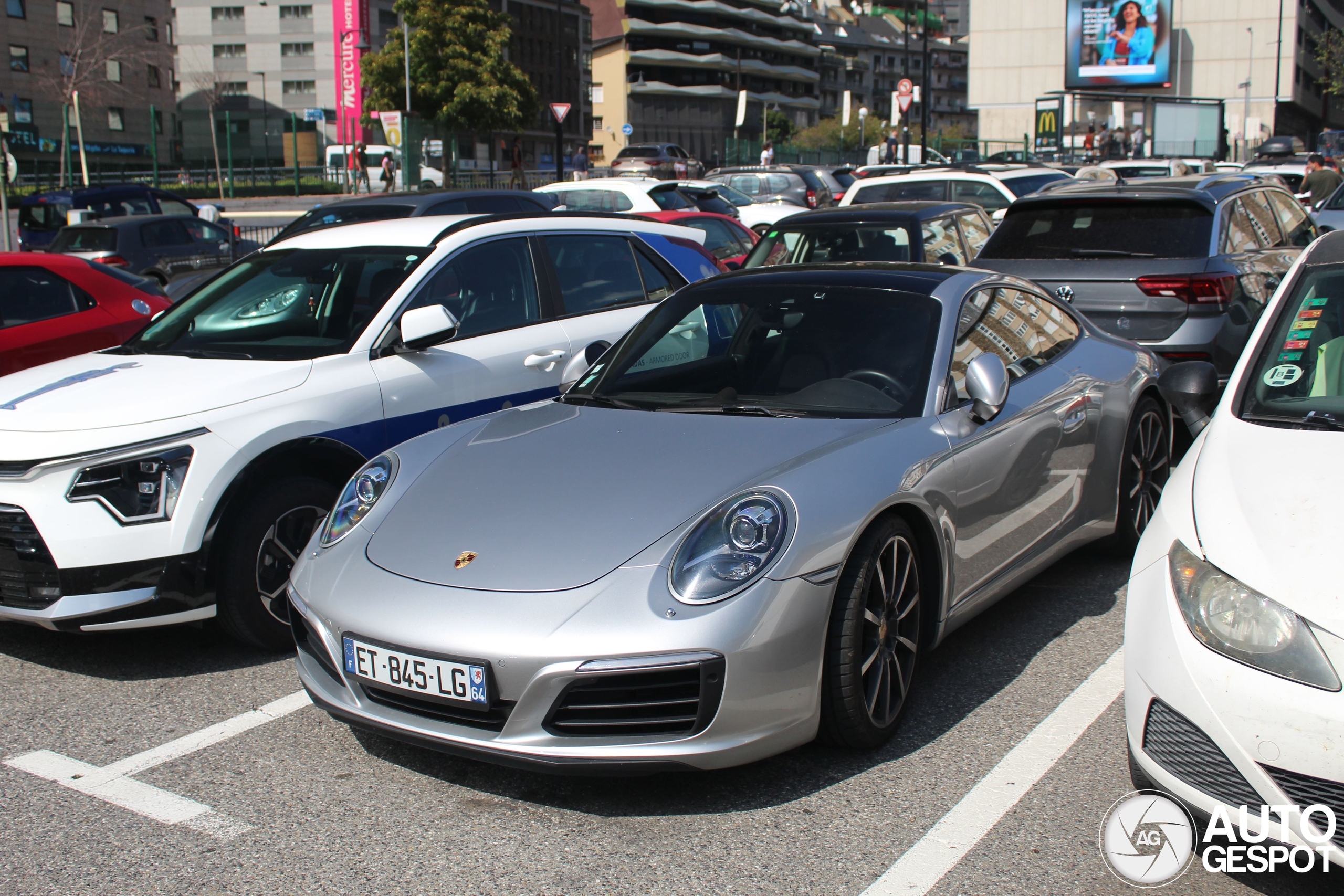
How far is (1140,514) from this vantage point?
555cm

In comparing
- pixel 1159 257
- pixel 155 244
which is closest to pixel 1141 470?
pixel 1159 257

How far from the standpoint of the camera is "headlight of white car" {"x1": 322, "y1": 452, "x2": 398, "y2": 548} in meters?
3.93

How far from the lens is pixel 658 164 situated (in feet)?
140

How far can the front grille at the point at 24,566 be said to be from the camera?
14.3 ft

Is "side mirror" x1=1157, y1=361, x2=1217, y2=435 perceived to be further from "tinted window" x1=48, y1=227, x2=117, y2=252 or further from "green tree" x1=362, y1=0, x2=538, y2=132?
"green tree" x1=362, y1=0, x2=538, y2=132

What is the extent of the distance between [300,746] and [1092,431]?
126 inches

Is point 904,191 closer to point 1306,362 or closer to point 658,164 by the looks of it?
point 1306,362

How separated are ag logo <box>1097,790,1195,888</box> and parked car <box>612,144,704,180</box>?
26.5 metres

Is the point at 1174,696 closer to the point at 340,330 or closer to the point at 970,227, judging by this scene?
the point at 340,330

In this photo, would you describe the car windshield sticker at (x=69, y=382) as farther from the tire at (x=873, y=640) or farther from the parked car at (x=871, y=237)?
the parked car at (x=871, y=237)

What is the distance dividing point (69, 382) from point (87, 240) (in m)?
13.2

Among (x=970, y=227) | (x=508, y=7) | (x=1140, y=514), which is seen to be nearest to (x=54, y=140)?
(x=508, y=7)

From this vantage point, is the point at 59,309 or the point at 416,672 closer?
the point at 416,672

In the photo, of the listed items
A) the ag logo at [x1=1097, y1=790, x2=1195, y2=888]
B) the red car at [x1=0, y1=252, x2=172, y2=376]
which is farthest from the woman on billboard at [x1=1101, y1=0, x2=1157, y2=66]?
the ag logo at [x1=1097, y1=790, x2=1195, y2=888]
